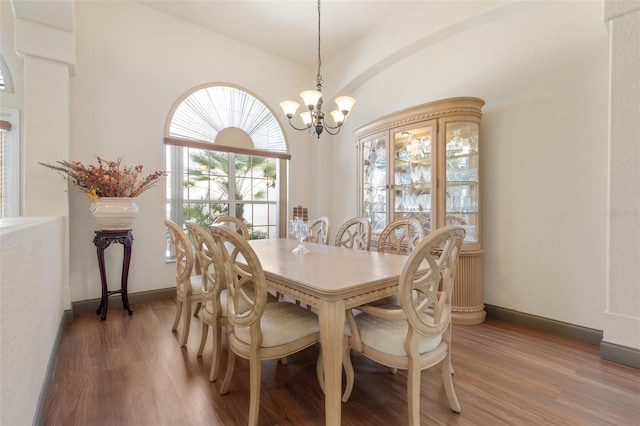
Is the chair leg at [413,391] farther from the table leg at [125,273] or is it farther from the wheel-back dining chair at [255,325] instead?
the table leg at [125,273]

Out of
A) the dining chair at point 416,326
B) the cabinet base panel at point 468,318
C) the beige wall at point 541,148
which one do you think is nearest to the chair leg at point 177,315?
the dining chair at point 416,326

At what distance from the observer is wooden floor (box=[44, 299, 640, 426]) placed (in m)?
1.50

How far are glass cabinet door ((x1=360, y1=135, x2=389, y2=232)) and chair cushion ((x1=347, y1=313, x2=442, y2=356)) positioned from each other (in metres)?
2.02

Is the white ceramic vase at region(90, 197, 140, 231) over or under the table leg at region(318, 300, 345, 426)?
over

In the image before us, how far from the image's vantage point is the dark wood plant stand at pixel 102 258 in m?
2.83

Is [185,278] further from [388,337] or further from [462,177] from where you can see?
[462,177]

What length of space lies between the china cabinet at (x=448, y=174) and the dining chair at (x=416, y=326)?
1.45m

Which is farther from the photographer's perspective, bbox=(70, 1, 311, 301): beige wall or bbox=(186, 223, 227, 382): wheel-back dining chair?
bbox=(70, 1, 311, 301): beige wall

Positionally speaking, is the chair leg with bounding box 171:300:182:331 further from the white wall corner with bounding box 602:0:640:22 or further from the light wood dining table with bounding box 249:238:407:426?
the white wall corner with bounding box 602:0:640:22

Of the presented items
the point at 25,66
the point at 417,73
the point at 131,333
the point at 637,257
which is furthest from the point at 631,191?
the point at 25,66

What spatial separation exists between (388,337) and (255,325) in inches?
25.7

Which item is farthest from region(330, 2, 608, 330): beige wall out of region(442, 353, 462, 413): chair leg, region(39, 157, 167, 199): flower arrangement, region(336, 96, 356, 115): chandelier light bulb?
region(39, 157, 167, 199): flower arrangement

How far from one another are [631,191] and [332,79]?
3.78 metres

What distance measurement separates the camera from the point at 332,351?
4.08ft
